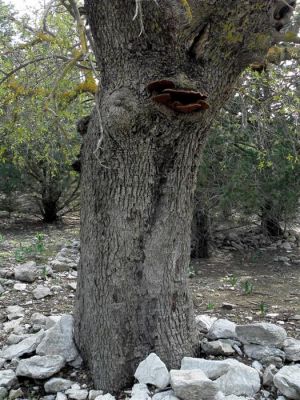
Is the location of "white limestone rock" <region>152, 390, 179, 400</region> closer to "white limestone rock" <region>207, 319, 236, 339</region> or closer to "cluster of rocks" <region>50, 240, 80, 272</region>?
"white limestone rock" <region>207, 319, 236, 339</region>

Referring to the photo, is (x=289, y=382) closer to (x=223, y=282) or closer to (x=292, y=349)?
(x=292, y=349)

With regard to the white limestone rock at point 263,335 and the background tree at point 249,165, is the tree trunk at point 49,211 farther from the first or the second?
the white limestone rock at point 263,335

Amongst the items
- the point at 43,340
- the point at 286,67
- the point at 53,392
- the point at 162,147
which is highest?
the point at 286,67

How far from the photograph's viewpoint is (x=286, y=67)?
20.5 ft

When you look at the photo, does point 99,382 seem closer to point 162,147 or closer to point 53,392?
point 53,392

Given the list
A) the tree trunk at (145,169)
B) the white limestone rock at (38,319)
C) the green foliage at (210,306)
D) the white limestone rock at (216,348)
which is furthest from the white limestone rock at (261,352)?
the white limestone rock at (38,319)

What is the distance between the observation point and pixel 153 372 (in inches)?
119

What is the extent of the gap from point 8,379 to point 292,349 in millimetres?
2007

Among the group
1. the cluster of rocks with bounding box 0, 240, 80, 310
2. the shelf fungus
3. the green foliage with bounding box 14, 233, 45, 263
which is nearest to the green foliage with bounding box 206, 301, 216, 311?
the cluster of rocks with bounding box 0, 240, 80, 310

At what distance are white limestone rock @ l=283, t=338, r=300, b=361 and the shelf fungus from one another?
1.88 meters

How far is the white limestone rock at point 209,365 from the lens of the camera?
10.2 ft

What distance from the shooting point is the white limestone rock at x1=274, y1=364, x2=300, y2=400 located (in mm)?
2918

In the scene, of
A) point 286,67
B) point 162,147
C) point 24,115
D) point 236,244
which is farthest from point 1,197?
point 162,147

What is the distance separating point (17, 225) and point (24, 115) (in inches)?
259
